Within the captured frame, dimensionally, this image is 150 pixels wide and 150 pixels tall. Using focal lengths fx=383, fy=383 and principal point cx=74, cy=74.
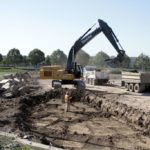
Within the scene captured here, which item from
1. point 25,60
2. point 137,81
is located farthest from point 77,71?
point 25,60

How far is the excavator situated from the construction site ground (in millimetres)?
3226

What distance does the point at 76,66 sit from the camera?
29938 millimetres

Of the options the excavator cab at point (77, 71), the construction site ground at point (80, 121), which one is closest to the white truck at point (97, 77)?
the excavator cab at point (77, 71)

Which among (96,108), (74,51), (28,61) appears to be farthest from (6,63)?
(96,108)

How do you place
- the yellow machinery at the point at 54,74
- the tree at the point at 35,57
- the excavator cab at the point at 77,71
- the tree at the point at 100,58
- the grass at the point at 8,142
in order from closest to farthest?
the grass at the point at 8,142 → the yellow machinery at the point at 54,74 → the excavator cab at the point at 77,71 → the tree at the point at 35,57 → the tree at the point at 100,58

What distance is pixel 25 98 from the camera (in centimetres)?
2328

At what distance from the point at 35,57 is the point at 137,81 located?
86.2m

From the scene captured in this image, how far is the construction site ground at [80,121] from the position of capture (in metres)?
13.0

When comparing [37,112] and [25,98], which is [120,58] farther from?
[37,112]

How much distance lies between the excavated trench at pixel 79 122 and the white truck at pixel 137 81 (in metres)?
5.66

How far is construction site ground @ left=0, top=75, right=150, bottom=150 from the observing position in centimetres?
1304

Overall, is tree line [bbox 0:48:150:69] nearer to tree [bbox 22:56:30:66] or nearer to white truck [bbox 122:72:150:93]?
tree [bbox 22:56:30:66]

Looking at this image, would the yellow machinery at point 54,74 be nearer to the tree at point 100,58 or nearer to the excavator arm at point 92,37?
the excavator arm at point 92,37

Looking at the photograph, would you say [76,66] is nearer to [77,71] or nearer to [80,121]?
[77,71]
